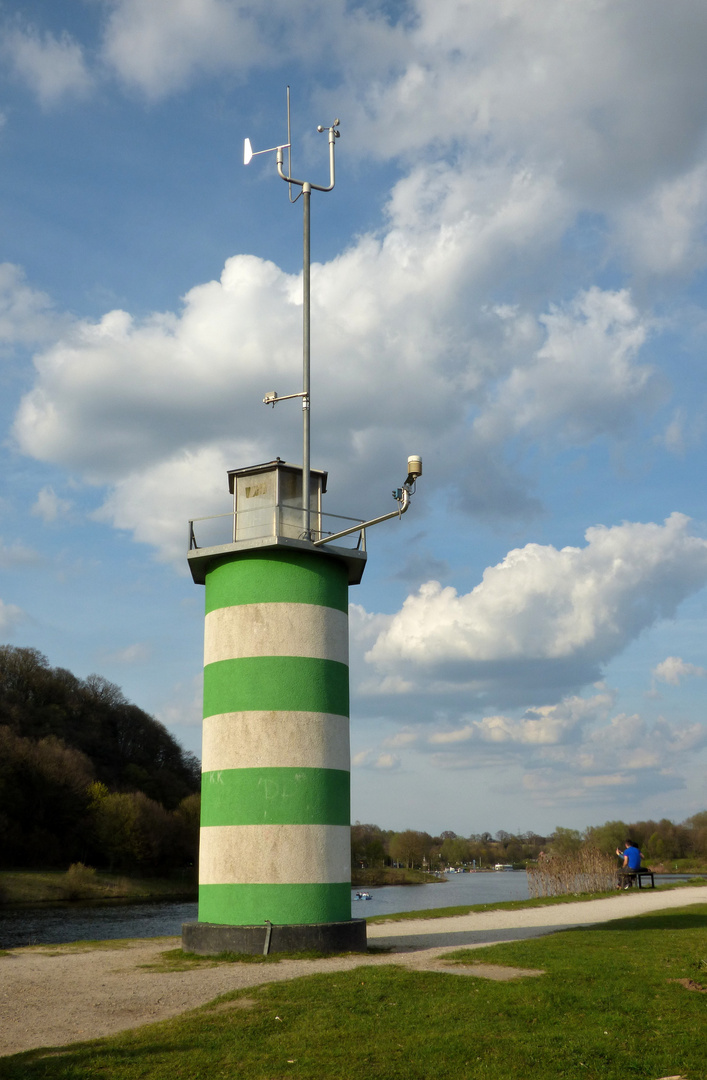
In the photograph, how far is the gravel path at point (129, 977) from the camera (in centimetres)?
978

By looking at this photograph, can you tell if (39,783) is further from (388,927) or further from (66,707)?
(388,927)

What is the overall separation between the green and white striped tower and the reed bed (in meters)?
17.6

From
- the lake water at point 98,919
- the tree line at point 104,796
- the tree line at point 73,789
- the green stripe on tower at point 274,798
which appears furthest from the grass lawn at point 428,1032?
the tree line at point 73,789

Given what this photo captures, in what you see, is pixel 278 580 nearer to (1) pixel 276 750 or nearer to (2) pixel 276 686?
(2) pixel 276 686

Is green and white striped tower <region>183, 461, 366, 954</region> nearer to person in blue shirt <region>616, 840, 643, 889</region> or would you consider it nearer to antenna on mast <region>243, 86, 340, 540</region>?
antenna on mast <region>243, 86, 340, 540</region>

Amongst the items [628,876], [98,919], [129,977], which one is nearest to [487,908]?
[628,876]

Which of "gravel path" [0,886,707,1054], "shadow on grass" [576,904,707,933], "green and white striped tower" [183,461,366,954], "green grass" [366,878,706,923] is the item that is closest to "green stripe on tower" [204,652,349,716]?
"green and white striped tower" [183,461,366,954]

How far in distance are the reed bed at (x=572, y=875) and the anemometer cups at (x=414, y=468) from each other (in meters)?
20.6

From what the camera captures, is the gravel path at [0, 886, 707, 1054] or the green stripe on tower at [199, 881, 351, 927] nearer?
the gravel path at [0, 886, 707, 1054]

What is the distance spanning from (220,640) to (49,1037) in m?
7.78

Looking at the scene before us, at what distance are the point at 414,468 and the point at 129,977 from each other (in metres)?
9.17

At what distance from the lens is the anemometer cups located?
15.5m

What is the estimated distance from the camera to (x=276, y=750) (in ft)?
50.0

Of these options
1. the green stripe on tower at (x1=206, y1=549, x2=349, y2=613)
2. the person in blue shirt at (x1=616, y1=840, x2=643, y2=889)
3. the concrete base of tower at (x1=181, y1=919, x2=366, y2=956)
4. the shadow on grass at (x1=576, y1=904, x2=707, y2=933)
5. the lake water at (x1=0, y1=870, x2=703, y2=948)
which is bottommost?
the lake water at (x1=0, y1=870, x2=703, y2=948)
